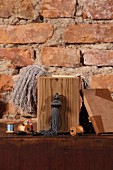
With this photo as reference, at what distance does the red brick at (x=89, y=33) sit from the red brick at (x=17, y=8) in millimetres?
139

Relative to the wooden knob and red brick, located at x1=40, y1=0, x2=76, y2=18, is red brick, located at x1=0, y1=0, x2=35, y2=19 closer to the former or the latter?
red brick, located at x1=40, y1=0, x2=76, y2=18

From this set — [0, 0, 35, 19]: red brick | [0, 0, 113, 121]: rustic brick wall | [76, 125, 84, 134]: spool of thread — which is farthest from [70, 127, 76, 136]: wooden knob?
[0, 0, 35, 19]: red brick

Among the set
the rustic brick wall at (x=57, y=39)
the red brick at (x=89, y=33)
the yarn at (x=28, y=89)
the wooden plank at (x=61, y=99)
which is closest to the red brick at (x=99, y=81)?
the rustic brick wall at (x=57, y=39)

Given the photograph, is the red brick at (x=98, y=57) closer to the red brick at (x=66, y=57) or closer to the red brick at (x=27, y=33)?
the red brick at (x=66, y=57)

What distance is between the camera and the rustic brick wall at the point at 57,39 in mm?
1552

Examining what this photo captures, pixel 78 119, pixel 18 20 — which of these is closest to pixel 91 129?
pixel 78 119

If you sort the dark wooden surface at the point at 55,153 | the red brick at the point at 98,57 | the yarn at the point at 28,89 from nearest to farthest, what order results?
the dark wooden surface at the point at 55,153 → the yarn at the point at 28,89 → the red brick at the point at 98,57

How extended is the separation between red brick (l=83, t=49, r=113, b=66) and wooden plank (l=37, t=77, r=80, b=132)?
19.8 inches

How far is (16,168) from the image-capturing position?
965 millimetres

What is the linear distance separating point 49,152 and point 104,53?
0.65 meters

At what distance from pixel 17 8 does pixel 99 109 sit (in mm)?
641

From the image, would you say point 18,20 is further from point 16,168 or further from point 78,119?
point 16,168

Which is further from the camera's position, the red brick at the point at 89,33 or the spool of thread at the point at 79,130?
the red brick at the point at 89,33

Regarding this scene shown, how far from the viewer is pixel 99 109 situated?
3.47ft
